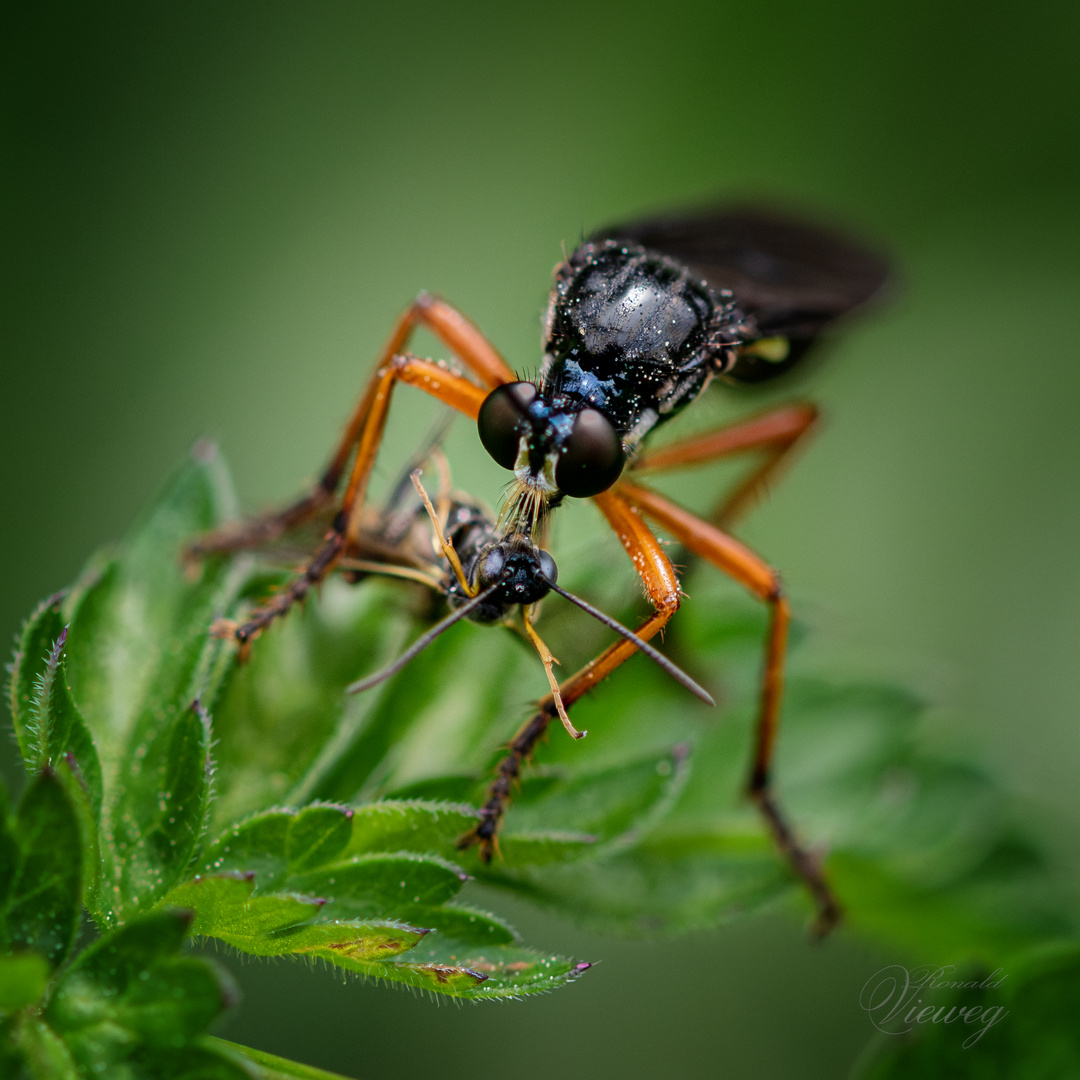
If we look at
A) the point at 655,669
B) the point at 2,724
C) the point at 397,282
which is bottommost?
the point at 2,724

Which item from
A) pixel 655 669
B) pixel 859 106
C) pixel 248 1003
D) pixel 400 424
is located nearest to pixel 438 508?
pixel 655 669

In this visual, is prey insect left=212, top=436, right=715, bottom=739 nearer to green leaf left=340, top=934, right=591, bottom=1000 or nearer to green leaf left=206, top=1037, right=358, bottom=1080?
green leaf left=340, top=934, right=591, bottom=1000

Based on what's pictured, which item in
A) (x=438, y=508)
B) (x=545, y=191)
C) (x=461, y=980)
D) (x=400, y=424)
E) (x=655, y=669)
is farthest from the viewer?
(x=545, y=191)

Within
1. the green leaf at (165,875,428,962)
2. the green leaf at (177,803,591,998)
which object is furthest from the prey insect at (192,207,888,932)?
the green leaf at (165,875,428,962)

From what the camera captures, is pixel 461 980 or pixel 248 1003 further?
pixel 248 1003

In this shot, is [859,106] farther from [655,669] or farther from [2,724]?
[2,724]

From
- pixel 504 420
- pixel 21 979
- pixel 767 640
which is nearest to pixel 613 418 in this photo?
pixel 504 420

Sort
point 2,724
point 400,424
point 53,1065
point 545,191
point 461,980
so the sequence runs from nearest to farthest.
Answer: point 53,1065 → point 461,980 → point 2,724 → point 400,424 → point 545,191
